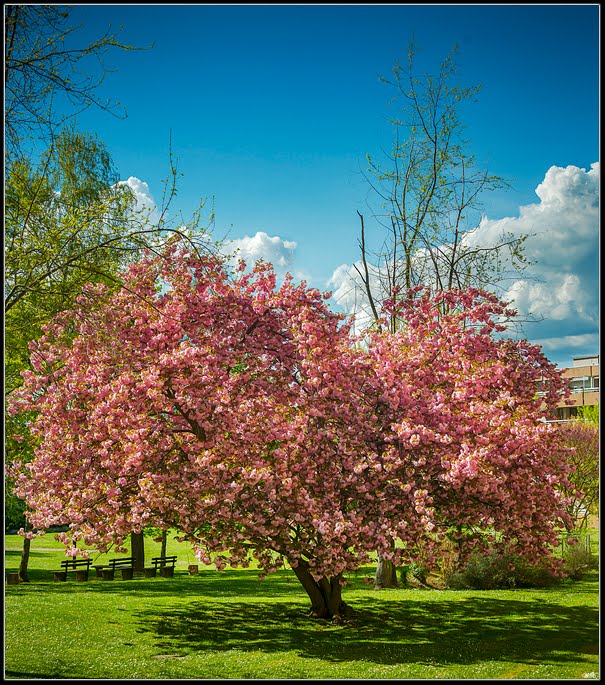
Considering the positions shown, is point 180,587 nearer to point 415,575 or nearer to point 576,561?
point 415,575

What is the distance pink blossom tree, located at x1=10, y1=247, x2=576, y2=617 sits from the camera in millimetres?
10805

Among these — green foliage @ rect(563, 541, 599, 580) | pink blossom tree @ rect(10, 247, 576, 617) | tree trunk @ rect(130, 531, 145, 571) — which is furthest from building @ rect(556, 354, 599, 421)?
pink blossom tree @ rect(10, 247, 576, 617)

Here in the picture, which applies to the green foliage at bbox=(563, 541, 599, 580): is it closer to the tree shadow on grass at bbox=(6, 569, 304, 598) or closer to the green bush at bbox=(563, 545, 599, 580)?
the green bush at bbox=(563, 545, 599, 580)

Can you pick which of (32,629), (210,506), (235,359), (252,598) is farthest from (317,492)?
(252,598)

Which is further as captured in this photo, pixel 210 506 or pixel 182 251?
pixel 182 251

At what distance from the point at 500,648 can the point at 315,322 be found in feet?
19.2

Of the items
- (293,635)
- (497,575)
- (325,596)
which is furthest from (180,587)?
(497,575)

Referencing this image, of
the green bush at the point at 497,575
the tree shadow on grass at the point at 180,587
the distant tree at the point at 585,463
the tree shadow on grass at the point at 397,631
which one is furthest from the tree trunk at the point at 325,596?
the distant tree at the point at 585,463

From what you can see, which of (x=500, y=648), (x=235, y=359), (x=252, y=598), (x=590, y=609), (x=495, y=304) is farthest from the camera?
(x=252, y=598)

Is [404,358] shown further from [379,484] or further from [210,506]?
[210,506]

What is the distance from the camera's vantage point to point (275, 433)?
11.0 meters

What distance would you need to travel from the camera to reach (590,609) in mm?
14695

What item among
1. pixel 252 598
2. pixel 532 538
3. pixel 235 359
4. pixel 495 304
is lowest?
pixel 252 598

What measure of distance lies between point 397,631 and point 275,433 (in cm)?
426
